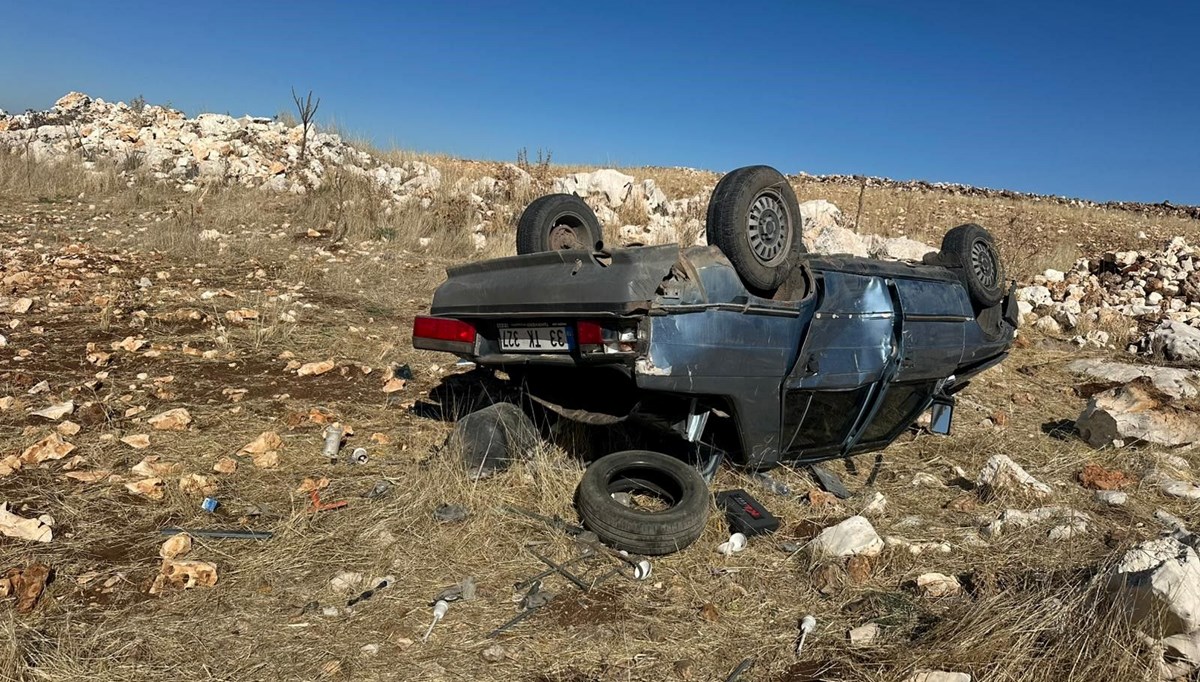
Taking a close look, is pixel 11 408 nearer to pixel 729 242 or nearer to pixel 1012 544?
pixel 729 242

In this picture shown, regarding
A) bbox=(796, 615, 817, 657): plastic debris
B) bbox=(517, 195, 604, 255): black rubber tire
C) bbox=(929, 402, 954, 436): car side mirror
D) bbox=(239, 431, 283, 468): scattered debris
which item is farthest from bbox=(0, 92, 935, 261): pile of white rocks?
bbox=(796, 615, 817, 657): plastic debris

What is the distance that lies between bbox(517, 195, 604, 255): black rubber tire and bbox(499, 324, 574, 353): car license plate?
758 millimetres

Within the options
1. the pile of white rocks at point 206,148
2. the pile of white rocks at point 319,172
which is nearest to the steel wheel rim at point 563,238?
the pile of white rocks at point 319,172

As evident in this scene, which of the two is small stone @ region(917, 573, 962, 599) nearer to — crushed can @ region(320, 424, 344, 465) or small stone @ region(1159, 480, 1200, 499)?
small stone @ region(1159, 480, 1200, 499)

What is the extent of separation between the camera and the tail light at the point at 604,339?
3.10 m

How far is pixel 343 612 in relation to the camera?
2.64 meters

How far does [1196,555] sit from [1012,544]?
0.81 meters

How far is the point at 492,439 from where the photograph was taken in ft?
12.5

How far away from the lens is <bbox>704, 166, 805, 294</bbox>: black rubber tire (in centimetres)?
346

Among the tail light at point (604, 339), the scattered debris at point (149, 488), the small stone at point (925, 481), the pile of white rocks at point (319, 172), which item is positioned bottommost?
the scattered debris at point (149, 488)

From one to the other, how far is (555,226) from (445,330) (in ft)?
3.65

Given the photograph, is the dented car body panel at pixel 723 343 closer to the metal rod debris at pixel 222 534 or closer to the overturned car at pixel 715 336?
the overturned car at pixel 715 336

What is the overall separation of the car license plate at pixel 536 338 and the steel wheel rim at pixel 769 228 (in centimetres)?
107

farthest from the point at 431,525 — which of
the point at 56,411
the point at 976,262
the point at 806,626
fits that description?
the point at 976,262
